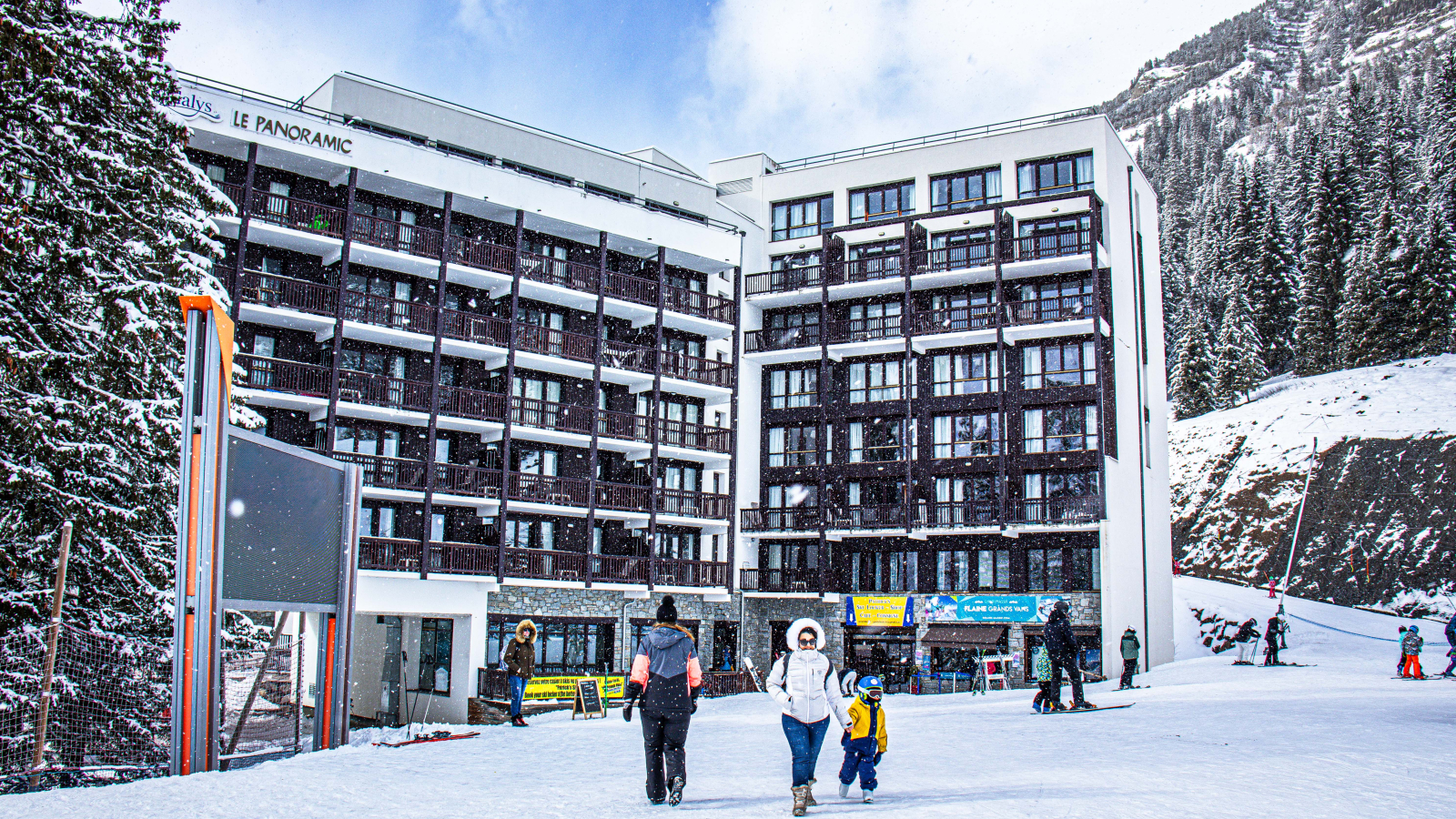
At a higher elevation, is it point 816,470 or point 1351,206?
point 1351,206

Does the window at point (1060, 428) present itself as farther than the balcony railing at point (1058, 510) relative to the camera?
Yes

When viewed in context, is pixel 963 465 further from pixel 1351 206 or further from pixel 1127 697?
pixel 1351 206

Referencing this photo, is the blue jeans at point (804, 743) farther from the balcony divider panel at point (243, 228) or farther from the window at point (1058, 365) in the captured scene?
the window at point (1058, 365)

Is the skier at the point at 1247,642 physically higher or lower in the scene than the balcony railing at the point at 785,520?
lower

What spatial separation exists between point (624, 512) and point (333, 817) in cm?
2924

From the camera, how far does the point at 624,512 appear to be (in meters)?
38.7

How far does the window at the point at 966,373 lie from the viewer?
43.6 metres

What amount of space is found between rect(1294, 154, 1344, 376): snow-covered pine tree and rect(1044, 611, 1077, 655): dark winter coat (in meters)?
67.1

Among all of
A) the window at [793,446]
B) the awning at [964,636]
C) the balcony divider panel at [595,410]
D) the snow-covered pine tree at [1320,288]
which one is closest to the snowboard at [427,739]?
the balcony divider panel at [595,410]

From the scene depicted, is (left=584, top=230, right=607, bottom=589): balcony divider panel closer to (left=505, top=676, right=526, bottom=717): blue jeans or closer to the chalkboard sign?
the chalkboard sign

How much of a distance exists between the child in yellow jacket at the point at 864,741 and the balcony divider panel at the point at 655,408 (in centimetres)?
2792

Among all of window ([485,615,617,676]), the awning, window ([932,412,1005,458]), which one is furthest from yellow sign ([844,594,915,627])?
window ([485,615,617,676])

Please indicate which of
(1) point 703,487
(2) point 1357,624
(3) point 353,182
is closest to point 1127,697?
(1) point 703,487

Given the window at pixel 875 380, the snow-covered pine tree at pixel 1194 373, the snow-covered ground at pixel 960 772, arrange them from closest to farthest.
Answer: the snow-covered ground at pixel 960 772, the window at pixel 875 380, the snow-covered pine tree at pixel 1194 373
